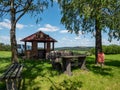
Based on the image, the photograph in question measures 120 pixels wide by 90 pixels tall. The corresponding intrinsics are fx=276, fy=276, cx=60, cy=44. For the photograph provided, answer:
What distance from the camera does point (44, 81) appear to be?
50.4ft

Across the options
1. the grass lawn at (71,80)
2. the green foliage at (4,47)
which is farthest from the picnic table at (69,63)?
the green foliage at (4,47)

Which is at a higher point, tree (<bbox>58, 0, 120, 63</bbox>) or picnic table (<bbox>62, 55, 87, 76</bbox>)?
tree (<bbox>58, 0, 120, 63</bbox>)

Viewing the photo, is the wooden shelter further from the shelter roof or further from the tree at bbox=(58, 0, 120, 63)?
the tree at bbox=(58, 0, 120, 63)

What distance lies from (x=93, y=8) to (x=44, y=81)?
23.8ft

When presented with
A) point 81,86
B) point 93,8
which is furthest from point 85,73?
point 93,8

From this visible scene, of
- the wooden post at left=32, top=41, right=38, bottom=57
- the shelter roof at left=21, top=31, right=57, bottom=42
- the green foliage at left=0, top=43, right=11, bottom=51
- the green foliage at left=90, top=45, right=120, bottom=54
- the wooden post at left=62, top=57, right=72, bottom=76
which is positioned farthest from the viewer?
the green foliage at left=0, top=43, right=11, bottom=51

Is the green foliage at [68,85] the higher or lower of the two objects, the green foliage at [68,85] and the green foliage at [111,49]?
the lower

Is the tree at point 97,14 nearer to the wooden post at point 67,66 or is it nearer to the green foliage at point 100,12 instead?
the green foliage at point 100,12

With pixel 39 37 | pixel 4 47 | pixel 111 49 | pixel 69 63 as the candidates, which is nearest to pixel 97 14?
pixel 69 63

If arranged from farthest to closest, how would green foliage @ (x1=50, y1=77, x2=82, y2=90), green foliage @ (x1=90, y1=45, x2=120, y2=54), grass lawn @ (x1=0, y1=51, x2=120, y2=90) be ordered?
green foliage @ (x1=90, y1=45, x2=120, y2=54) < grass lawn @ (x1=0, y1=51, x2=120, y2=90) < green foliage @ (x1=50, y1=77, x2=82, y2=90)

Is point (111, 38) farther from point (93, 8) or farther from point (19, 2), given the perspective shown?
point (19, 2)

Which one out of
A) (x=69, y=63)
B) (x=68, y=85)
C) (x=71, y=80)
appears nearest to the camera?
(x=68, y=85)

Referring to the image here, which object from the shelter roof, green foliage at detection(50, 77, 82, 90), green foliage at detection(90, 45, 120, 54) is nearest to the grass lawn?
green foliage at detection(50, 77, 82, 90)

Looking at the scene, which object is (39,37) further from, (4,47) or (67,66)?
(4,47)
